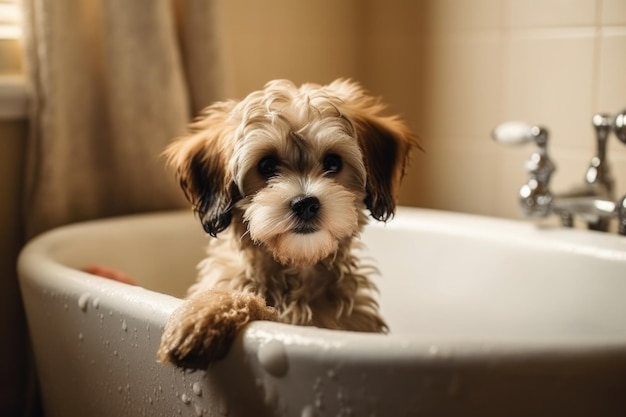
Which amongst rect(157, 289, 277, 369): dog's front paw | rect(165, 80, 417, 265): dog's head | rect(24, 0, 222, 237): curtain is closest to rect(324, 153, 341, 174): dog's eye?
rect(165, 80, 417, 265): dog's head

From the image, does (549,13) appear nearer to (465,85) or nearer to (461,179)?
(465,85)

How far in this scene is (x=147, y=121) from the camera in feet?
6.58

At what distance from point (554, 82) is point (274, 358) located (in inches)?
52.4

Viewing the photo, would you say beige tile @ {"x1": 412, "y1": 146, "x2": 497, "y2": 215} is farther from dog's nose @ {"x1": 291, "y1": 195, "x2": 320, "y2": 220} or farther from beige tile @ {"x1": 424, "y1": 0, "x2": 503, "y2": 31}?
dog's nose @ {"x1": 291, "y1": 195, "x2": 320, "y2": 220}

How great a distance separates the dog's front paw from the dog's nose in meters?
0.19

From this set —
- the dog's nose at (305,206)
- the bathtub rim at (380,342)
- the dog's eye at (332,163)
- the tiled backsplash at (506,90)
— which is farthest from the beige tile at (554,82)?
the bathtub rim at (380,342)

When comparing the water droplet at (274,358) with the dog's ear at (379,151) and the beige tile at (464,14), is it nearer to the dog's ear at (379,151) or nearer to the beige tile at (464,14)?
the dog's ear at (379,151)

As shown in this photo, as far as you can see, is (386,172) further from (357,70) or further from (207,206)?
(357,70)

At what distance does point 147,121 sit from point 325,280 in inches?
30.7

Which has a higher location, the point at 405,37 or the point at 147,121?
the point at 405,37

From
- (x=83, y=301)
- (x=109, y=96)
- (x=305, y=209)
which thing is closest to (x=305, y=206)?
(x=305, y=209)

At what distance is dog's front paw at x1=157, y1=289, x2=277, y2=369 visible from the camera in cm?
106

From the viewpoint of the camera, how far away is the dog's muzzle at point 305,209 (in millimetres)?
1236

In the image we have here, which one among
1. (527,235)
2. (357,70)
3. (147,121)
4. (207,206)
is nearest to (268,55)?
(357,70)
